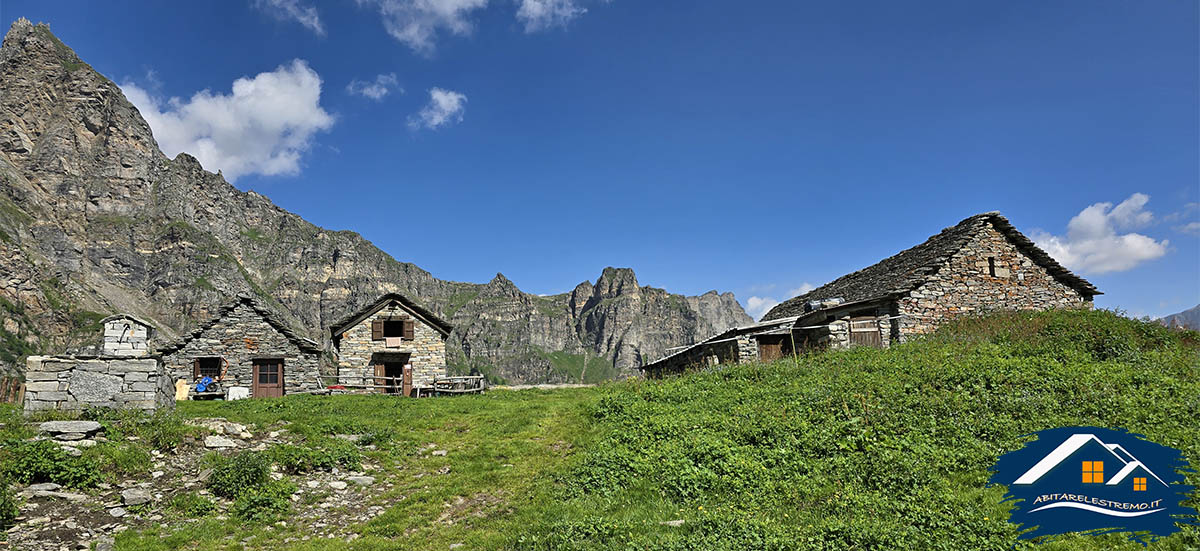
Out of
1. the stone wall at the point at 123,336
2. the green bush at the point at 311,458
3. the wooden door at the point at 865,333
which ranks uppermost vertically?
the stone wall at the point at 123,336

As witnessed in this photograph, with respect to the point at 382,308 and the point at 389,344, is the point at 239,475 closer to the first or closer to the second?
the point at 389,344

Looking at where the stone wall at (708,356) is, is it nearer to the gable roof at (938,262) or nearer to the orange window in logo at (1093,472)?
the gable roof at (938,262)

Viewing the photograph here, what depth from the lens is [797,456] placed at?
9703 millimetres

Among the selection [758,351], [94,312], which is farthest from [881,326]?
[94,312]

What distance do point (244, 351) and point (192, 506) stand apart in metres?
22.4

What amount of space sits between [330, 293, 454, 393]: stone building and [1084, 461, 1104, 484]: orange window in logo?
2969 centimetres

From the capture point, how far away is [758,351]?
22984 mm

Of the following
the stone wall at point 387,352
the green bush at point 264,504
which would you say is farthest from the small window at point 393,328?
the green bush at point 264,504

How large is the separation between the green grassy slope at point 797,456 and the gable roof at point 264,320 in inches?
575

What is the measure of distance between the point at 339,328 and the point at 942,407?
30.1 metres

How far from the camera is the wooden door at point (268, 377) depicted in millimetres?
29281

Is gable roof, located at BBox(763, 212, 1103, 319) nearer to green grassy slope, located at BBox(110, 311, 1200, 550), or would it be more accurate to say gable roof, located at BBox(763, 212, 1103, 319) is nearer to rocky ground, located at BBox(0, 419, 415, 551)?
green grassy slope, located at BBox(110, 311, 1200, 550)

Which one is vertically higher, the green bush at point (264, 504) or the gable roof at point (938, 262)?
the gable roof at point (938, 262)

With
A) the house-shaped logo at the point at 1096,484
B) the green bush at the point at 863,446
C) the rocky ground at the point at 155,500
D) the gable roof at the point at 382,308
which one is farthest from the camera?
the gable roof at the point at 382,308
